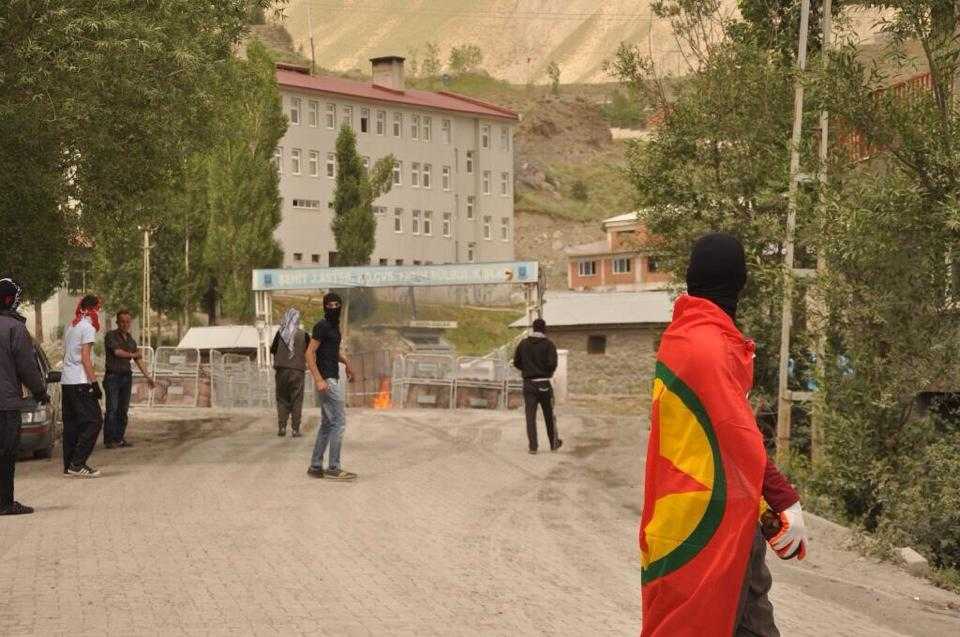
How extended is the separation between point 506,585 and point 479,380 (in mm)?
27346

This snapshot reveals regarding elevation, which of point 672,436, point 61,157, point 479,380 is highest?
point 61,157

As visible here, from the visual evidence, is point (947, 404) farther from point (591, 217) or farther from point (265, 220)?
point (591, 217)

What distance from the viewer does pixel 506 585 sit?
35.4 feet

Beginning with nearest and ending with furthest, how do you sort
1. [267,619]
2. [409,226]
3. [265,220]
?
[267,619] → [265,220] → [409,226]

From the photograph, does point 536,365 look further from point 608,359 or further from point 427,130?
point 427,130

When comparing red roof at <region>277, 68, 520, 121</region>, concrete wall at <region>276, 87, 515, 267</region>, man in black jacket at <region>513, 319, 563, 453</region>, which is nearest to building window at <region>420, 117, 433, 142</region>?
concrete wall at <region>276, 87, 515, 267</region>

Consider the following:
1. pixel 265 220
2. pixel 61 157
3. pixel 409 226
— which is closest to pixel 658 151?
pixel 61 157

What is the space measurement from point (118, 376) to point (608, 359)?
35109mm

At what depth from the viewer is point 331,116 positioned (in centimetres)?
11188

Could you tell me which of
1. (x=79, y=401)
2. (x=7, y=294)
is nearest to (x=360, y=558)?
(x=7, y=294)

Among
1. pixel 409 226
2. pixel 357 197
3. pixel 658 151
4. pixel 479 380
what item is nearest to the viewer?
pixel 658 151

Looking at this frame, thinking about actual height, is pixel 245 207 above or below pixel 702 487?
above

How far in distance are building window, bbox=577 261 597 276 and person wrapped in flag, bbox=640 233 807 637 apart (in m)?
117

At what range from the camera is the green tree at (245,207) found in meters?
Answer: 80.0
